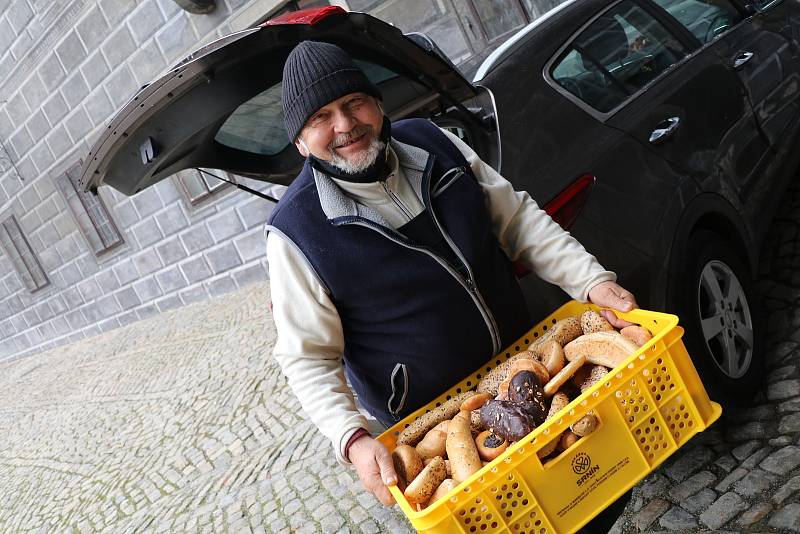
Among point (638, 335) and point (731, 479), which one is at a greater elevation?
point (638, 335)

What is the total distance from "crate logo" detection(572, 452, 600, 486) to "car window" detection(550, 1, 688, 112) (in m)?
1.84

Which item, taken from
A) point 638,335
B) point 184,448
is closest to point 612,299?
point 638,335

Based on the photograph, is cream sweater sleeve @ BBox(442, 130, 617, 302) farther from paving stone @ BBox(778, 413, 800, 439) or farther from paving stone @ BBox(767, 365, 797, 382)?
paving stone @ BBox(767, 365, 797, 382)

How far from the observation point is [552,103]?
10.2 ft

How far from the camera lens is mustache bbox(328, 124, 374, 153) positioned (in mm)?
2184

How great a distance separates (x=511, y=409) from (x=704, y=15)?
3081 mm

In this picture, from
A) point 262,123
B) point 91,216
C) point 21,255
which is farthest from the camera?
point 21,255

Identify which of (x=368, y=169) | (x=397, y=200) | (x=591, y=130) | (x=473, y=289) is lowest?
(x=473, y=289)

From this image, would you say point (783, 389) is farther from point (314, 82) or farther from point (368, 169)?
point (314, 82)

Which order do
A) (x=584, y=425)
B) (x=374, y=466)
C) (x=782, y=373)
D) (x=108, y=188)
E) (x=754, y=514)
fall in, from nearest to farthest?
(x=584, y=425)
(x=374, y=466)
(x=754, y=514)
(x=782, y=373)
(x=108, y=188)

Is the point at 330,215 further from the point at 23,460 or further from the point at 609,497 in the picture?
the point at 23,460

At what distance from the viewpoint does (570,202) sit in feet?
9.57

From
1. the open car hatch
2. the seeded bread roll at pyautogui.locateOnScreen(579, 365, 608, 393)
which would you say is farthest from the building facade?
the seeded bread roll at pyautogui.locateOnScreen(579, 365, 608, 393)

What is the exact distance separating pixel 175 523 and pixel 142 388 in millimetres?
3962
